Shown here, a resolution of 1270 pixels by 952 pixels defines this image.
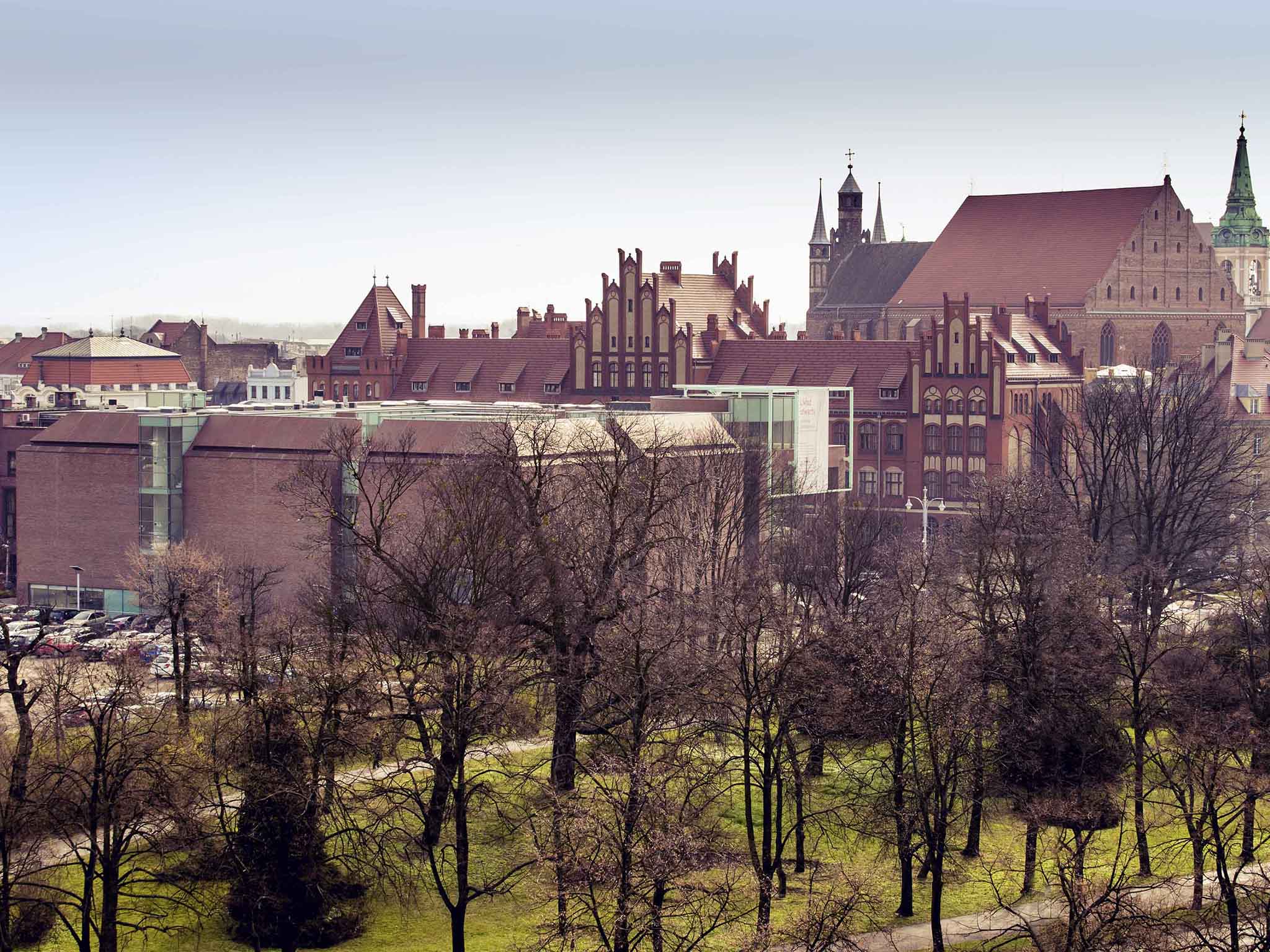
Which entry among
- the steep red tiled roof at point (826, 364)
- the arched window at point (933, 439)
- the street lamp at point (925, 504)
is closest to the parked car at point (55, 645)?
the street lamp at point (925, 504)

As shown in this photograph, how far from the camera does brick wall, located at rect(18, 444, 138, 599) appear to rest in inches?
3243

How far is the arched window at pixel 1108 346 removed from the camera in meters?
134

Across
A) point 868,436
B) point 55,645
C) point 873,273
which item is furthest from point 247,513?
point 873,273

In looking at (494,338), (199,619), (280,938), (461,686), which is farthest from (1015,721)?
Answer: (494,338)

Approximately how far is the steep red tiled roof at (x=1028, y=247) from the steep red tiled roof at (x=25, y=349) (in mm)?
77571

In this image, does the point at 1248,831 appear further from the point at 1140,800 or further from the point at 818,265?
the point at 818,265

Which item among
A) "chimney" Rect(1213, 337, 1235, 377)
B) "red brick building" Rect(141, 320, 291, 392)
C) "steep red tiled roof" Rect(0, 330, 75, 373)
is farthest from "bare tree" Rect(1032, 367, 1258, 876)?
"steep red tiled roof" Rect(0, 330, 75, 373)

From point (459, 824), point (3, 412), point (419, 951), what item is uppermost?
point (3, 412)

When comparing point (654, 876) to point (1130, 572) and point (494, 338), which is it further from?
point (494, 338)

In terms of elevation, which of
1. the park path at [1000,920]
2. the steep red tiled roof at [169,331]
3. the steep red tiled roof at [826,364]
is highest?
the steep red tiled roof at [169,331]

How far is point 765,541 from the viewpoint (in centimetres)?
7519

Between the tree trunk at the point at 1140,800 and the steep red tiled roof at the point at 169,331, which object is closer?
the tree trunk at the point at 1140,800

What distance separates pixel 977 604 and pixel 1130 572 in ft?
58.3

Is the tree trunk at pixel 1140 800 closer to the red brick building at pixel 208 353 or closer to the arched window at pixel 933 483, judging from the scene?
the arched window at pixel 933 483
